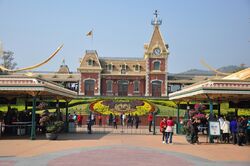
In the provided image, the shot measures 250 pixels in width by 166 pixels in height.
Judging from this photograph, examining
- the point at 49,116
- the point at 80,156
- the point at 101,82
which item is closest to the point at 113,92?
the point at 101,82

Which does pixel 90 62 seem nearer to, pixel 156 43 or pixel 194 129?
pixel 156 43

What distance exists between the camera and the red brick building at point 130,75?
51125 mm

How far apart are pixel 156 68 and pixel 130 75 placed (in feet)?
14.4

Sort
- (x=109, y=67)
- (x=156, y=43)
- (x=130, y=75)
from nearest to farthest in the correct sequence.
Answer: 1. (x=156, y=43)
2. (x=130, y=75)
3. (x=109, y=67)

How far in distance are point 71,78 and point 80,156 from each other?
44149 mm

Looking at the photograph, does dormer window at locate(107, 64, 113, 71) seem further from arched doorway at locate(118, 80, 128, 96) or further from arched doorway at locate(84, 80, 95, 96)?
arched doorway at locate(84, 80, 95, 96)

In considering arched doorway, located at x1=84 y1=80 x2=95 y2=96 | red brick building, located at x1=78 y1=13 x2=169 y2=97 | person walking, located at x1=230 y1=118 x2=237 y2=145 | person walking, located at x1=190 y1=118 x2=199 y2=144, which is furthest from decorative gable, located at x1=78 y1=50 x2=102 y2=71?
person walking, located at x1=230 y1=118 x2=237 y2=145

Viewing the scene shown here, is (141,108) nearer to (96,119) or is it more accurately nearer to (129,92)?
(96,119)

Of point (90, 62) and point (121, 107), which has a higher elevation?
point (90, 62)

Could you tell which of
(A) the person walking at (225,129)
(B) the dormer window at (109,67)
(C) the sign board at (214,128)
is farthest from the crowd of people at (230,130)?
(B) the dormer window at (109,67)

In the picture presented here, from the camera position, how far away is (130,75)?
52250 millimetres

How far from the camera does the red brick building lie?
51.1 metres

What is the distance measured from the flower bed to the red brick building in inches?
575

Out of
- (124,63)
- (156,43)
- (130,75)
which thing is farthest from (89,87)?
(156,43)
